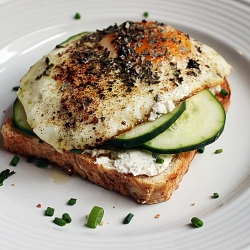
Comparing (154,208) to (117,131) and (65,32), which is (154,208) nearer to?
(117,131)

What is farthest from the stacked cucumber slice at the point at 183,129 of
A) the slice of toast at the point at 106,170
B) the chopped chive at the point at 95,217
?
the chopped chive at the point at 95,217

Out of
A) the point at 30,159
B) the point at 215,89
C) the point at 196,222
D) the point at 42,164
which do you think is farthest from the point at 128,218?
the point at 215,89

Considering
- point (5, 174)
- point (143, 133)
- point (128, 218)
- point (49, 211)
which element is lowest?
point (5, 174)

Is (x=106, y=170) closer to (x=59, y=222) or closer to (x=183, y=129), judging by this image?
(x=59, y=222)

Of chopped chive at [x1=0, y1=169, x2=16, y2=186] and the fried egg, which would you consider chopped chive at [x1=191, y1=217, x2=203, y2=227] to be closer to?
the fried egg

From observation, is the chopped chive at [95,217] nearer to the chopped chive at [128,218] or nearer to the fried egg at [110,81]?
the chopped chive at [128,218]

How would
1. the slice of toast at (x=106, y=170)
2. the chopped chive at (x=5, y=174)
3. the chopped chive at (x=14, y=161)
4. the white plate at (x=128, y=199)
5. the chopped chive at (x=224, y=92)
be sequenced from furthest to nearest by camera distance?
the chopped chive at (x=224, y=92)
the chopped chive at (x=14, y=161)
the chopped chive at (x=5, y=174)
the slice of toast at (x=106, y=170)
the white plate at (x=128, y=199)

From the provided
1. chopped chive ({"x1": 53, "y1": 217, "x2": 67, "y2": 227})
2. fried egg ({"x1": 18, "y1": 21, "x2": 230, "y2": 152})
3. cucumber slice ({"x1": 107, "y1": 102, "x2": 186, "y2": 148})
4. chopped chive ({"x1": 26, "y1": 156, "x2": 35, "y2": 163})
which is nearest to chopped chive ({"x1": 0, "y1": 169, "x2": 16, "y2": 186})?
chopped chive ({"x1": 26, "y1": 156, "x2": 35, "y2": 163})
